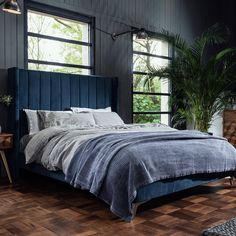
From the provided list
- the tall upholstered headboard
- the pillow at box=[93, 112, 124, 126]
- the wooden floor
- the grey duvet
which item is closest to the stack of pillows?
the pillow at box=[93, 112, 124, 126]

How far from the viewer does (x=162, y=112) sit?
677 cm

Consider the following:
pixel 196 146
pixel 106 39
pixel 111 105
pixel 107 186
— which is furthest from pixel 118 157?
pixel 106 39

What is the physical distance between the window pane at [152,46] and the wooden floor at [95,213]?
321cm

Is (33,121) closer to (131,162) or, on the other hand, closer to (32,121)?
(32,121)

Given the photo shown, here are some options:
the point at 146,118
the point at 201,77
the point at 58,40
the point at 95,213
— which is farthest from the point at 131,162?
the point at 146,118

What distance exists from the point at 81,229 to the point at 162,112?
14.4 ft

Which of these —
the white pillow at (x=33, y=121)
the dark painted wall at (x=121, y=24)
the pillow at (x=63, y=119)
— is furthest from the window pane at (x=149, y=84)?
the white pillow at (x=33, y=121)

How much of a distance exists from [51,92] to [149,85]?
90.3 inches

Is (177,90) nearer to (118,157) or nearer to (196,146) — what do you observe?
(196,146)

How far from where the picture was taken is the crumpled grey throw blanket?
2.83 meters

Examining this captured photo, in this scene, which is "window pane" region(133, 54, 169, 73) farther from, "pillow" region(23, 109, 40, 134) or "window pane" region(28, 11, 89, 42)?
"pillow" region(23, 109, 40, 134)

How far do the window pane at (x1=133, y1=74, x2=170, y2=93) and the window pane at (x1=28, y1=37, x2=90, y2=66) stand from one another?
113cm

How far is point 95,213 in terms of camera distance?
305 centimetres

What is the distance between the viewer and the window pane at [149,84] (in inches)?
247
